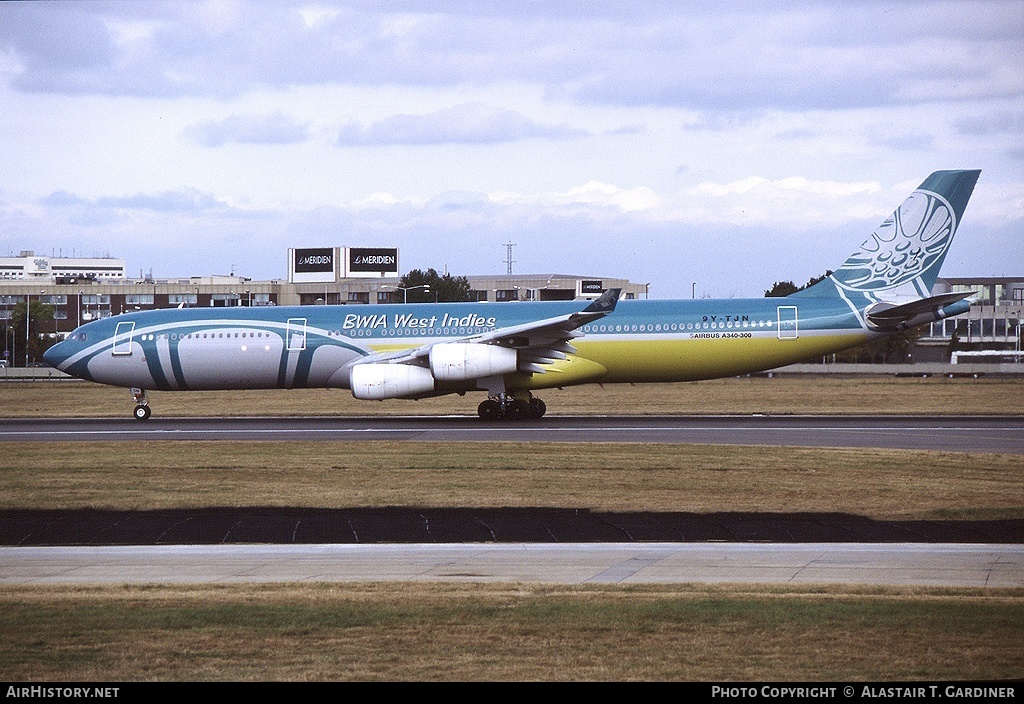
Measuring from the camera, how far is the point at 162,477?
2280 cm

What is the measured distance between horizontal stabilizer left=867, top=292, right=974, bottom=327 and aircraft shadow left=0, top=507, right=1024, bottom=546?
62.3 ft

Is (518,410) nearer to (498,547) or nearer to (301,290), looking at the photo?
(498,547)

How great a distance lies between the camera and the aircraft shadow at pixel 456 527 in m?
15.6

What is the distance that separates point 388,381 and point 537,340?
4.57m

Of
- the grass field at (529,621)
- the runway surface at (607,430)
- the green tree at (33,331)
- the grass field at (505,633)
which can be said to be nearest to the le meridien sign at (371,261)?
the green tree at (33,331)

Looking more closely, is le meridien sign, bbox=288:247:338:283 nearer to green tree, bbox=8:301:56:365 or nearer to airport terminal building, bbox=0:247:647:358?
airport terminal building, bbox=0:247:647:358

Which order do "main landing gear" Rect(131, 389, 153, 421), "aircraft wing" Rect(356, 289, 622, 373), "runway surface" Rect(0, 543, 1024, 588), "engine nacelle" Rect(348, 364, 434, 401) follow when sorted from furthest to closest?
"main landing gear" Rect(131, 389, 153, 421)
"engine nacelle" Rect(348, 364, 434, 401)
"aircraft wing" Rect(356, 289, 622, 373)
"runway surface" Rect(0, 543, 1024, 588)

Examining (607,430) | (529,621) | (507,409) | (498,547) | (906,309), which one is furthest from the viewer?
(507,409)

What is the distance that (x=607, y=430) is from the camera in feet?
106

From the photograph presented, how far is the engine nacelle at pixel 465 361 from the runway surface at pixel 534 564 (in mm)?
18626

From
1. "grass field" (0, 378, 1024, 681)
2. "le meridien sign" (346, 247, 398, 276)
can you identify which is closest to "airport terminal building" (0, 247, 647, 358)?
"le meridien sign" (346, 247, 398, 276)

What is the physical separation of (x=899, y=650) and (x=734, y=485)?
1140 centimetres

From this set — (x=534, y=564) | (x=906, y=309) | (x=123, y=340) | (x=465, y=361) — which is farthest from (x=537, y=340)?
(x=534, y=564)

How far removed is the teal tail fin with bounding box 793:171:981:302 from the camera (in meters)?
36.8
